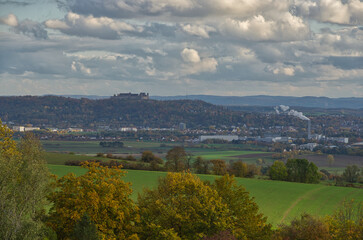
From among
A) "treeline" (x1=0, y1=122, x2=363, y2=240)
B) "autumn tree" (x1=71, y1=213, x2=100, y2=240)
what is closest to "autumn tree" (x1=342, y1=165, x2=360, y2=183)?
"treeline" (x1=0, y1=122, x2=363, y2=240)

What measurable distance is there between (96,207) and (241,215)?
12549mm

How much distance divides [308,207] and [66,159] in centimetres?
5508

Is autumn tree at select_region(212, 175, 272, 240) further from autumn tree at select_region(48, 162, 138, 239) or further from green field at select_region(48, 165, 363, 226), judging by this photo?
green field at select_region(48, 165, 363, 226)

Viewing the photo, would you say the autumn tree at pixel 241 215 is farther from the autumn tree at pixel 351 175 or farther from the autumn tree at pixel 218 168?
the autumn tree at pixel 351 175

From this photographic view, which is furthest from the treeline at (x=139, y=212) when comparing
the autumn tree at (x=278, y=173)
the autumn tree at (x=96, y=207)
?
the autumn tree at (x=278, y=173)

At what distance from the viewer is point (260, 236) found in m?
43.9

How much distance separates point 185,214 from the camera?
135 feet

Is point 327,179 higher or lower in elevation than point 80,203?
lower

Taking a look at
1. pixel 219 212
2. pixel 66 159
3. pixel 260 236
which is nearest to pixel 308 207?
pixel 260 236

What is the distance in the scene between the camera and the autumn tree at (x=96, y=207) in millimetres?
41156

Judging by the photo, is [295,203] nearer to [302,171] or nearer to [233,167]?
[302,171]

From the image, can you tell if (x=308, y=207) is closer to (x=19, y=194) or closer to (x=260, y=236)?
(x=260, y=236)

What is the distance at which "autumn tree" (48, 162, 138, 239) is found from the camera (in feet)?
135

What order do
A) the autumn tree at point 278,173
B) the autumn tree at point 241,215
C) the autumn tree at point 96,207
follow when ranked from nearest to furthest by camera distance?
the autumn tree at point 96,207 → the autumn tree at point 241,215 → the autumn tree at point 278,173
